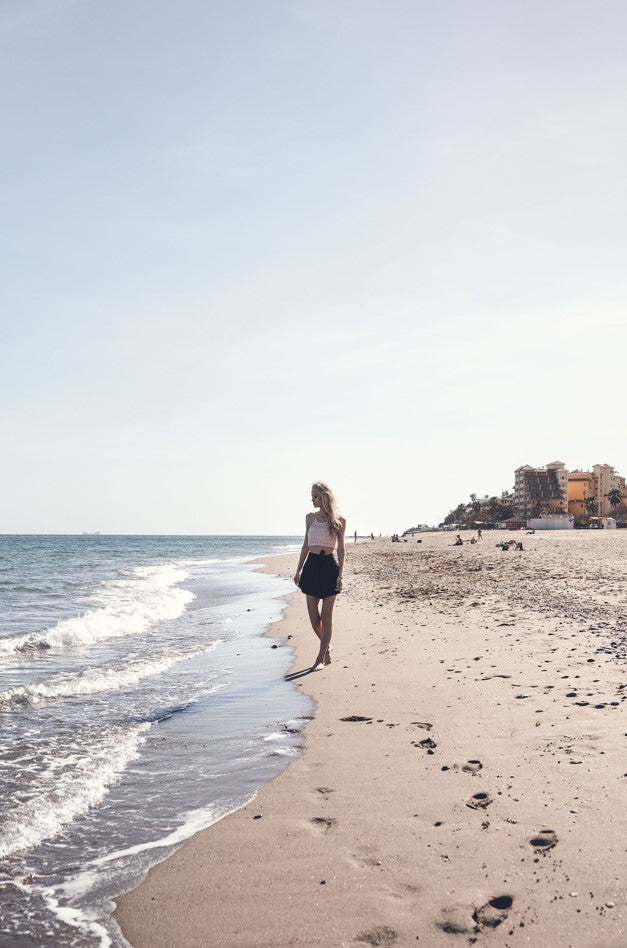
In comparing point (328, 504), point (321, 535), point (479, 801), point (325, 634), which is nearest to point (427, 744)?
point (479, 801)

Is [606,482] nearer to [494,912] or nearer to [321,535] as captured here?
[321,535]

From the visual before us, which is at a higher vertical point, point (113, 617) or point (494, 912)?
point (494, 912)

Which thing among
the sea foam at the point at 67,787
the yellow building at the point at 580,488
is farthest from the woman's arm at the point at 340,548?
the yellow building at the point at 580,488

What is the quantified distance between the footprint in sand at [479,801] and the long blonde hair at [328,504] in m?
4.79

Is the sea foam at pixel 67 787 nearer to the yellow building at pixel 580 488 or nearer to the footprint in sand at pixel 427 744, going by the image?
the footprint in sand at pixel 427 744

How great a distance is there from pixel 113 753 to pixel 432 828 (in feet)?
9.44

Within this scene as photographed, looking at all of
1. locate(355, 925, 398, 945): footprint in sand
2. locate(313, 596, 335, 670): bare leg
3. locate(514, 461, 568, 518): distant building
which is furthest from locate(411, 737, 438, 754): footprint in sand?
locate(514, 461, 568, 518): distant building

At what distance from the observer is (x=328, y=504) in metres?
8.48

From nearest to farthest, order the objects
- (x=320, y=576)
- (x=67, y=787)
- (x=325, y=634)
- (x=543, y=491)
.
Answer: (x=67, y=787), (x=325, y=634), (x=320, y=576), (x=543, y=491)

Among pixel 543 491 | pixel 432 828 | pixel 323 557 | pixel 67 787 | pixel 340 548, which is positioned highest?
pixel 543 491

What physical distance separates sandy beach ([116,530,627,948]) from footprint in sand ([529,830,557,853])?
1cm

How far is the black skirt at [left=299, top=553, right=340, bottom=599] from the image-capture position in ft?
27.7

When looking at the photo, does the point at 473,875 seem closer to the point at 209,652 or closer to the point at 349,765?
the point at 349,765

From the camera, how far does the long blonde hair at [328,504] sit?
8.47 m
